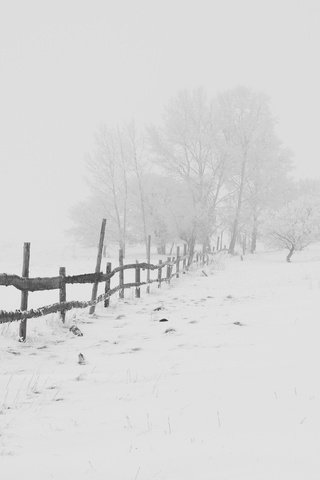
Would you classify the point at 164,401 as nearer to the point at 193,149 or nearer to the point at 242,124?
the point at 193,149

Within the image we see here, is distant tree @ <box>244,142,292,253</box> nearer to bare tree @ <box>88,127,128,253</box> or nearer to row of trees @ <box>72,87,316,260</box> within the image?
row of trees @ <box>72,87,316,260</box>

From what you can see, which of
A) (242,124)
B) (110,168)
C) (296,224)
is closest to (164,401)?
(296,224)

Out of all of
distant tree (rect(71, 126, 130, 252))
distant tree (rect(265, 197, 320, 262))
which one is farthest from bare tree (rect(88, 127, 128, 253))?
distant tree (rect(265, 197, 320, 262))

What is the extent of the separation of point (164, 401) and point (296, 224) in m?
25.9

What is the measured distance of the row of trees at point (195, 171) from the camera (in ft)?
88.6

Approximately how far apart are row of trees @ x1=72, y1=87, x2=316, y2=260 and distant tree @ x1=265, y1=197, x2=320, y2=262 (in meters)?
0.18

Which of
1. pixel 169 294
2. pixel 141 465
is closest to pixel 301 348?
pixel 141 465

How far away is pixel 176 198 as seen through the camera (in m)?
30.7

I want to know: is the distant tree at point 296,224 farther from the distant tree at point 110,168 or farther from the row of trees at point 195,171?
the distant tree at point 110,168

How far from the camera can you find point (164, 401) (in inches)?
142

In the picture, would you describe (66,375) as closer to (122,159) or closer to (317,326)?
(317,326)

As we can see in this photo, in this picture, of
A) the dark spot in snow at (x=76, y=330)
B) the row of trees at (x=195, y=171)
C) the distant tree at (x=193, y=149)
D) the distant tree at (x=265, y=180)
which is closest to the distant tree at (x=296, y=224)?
the row of trees at (x=195, y=171)

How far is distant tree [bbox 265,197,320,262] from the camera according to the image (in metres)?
27.5

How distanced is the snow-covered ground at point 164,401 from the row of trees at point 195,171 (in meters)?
20.1
